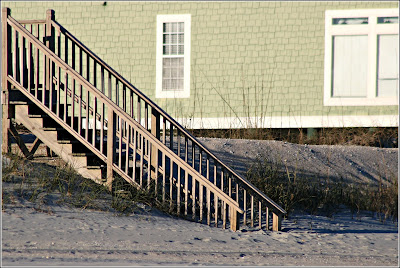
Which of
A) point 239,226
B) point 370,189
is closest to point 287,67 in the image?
point 370,189

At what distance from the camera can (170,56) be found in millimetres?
14617

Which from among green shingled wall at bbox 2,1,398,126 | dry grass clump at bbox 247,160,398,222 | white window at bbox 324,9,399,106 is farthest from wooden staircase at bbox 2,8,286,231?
white window at bbox 324,9,399,106

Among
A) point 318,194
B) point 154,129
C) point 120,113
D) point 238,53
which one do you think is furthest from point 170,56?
point 120,113

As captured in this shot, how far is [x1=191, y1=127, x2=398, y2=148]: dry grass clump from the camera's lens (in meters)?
13.3

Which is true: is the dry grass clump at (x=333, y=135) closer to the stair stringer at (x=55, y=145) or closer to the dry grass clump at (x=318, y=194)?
the dry grass clump at (x=318, y=194)

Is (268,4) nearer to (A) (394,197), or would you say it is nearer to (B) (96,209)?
(A) (394,197)

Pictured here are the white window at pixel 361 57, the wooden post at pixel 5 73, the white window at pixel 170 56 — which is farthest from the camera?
the white window at pixel 170 56

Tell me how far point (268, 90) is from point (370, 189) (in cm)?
522

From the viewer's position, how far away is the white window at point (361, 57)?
13719mm

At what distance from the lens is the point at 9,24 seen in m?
8.52

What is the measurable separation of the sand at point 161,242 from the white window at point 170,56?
7431mm

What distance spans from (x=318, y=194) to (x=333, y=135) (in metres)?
4.87

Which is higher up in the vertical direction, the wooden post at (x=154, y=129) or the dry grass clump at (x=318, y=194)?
the wooden post at (x=154, y=129)

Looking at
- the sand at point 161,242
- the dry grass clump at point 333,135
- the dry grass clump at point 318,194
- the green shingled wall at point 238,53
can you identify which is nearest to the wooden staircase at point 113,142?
the sand at point 161,242
